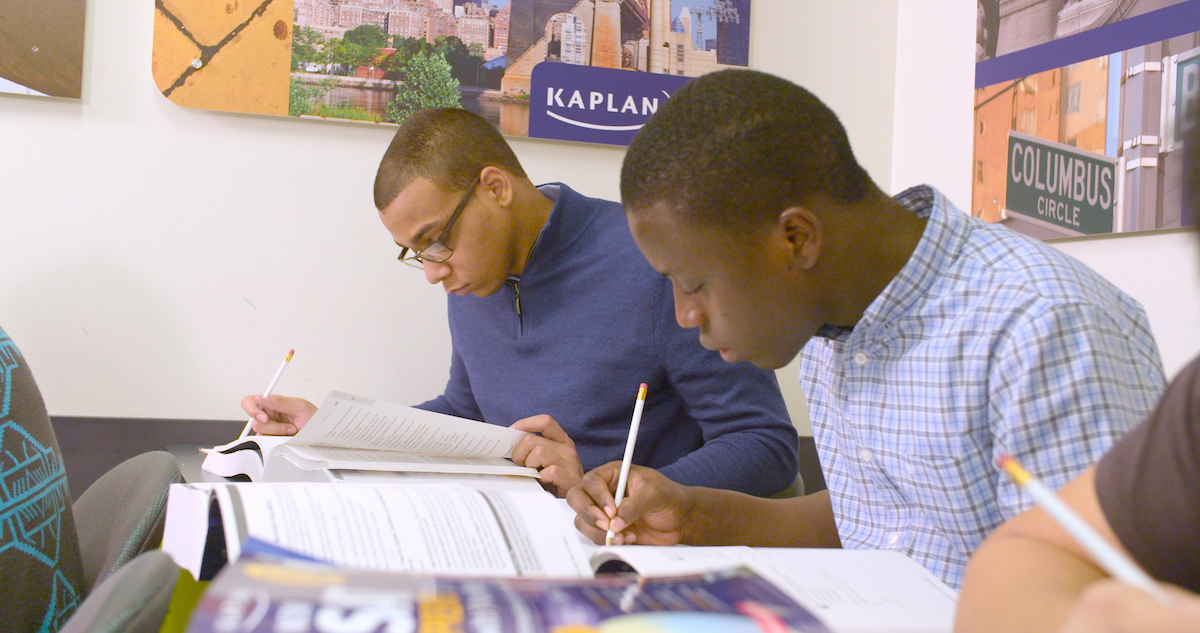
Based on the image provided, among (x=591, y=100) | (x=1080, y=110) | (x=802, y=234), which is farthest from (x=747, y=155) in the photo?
(x=591, y=100)

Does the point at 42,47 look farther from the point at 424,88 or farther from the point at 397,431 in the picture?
the point at 397,431

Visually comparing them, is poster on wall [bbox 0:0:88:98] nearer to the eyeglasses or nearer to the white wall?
the white wall

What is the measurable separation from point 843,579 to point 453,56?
157 cm

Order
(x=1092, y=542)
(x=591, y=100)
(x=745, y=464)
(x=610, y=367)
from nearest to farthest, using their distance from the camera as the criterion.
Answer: (x=1092, y=542)
(x=745, y=464)
(x=610, y=367)
(x=591, y=100)

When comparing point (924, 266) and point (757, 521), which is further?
point (757, 521)

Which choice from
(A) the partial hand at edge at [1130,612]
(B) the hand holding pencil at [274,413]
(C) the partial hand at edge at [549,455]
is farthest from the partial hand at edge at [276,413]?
(A) the partial hand at edge at [1130,612]

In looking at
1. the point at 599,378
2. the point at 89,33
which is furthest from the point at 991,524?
the point at 89,33

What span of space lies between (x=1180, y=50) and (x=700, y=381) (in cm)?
88

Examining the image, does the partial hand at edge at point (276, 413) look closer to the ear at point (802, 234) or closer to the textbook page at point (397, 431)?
the textbook page at point (397, 431)

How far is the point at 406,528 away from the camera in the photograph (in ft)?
2.06

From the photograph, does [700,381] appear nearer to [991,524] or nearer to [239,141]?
[991,524]

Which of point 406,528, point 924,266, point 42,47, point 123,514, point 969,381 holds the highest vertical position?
point 42,47

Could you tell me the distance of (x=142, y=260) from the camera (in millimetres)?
1806

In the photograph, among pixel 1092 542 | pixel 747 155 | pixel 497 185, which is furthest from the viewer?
pixel 497 185
